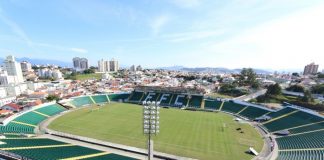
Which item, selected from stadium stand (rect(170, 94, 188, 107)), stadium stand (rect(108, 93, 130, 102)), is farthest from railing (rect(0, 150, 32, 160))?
stadium stand (rect(108, 93, 130, 102))

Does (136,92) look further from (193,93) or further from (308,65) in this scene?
(308,65)

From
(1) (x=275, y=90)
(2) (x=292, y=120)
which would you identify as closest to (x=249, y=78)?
(1) (x=275, y=90)

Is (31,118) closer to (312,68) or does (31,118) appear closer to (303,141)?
(303,141)

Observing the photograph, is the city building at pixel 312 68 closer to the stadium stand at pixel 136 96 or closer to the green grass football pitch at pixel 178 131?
the green grass football pitch at pixel 178 131

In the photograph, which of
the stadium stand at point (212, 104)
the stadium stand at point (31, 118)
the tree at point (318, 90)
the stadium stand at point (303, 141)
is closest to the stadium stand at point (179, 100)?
the stadium stand at point (212, 104)

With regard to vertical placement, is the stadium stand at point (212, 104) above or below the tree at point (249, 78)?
below

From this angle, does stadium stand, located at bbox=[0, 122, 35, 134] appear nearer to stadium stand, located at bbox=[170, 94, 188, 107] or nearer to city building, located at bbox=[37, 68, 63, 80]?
stadium stand, located at bbox=[170, 94, 188, 107]
